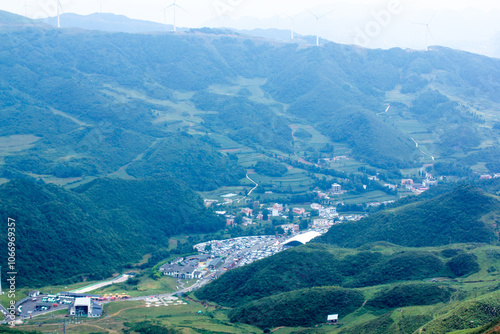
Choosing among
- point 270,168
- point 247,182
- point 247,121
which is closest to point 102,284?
point 247,182

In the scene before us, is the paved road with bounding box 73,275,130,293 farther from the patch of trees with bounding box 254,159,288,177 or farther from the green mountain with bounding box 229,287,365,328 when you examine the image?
the patch of trees with bounding box 254,159,288,177

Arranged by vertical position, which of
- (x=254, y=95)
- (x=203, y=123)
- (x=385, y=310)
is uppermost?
(x=254, y=95)

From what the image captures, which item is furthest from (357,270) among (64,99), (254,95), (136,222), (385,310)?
(254,95)

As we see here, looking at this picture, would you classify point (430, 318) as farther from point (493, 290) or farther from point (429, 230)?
point (429, 230)

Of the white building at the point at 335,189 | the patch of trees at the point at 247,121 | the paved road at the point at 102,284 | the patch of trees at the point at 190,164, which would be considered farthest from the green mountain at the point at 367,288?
the patch of trees at the point at 247,121

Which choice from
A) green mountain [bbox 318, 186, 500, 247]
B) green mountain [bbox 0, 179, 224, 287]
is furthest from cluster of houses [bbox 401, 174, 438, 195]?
green mountain [bbox 0, 179, 224, 287]

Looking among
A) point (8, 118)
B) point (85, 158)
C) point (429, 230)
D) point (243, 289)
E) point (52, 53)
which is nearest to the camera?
point (243, 289)
